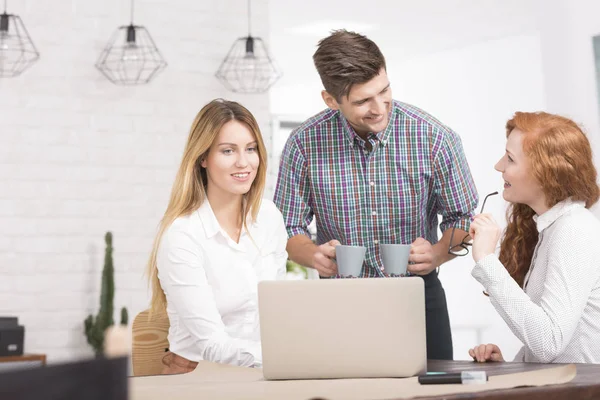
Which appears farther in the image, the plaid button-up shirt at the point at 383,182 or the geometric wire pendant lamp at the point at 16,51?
the geometric wire pendant lamp at the point at 16,51

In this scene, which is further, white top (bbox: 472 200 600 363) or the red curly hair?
the red curly hair

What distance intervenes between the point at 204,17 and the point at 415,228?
259cm

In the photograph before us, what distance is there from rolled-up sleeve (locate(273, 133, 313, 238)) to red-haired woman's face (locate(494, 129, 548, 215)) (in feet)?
2.46

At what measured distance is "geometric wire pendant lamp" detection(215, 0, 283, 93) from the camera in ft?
15.2

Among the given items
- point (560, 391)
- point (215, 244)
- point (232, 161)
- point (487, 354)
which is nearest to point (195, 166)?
point (232, 161)

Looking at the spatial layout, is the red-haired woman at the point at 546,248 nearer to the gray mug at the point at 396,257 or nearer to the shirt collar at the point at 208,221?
the gray mug at the point at 396,257

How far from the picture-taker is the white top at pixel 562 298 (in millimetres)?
1764

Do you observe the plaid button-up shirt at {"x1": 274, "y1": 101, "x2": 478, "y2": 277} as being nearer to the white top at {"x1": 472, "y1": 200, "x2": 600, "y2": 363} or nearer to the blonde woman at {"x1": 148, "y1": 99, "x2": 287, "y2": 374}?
the blonde woman at {"x1": 148, "y1": 99, "x2": 287, "y2": 374}

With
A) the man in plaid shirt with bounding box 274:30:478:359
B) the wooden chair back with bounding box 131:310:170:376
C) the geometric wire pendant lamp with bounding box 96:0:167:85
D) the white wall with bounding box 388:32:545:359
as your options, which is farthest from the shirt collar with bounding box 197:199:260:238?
the white wall with bounding box 388:32:545:359

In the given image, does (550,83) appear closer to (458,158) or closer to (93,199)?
(458,158)

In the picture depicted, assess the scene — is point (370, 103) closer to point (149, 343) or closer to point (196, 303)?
point (196, 303)

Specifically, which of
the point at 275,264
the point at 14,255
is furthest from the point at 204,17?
the point at 275,264

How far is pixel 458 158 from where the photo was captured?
8.27 feet

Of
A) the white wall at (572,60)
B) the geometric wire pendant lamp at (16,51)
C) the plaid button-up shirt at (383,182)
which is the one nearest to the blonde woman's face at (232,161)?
the plaid button-up shirt at (383,182)
